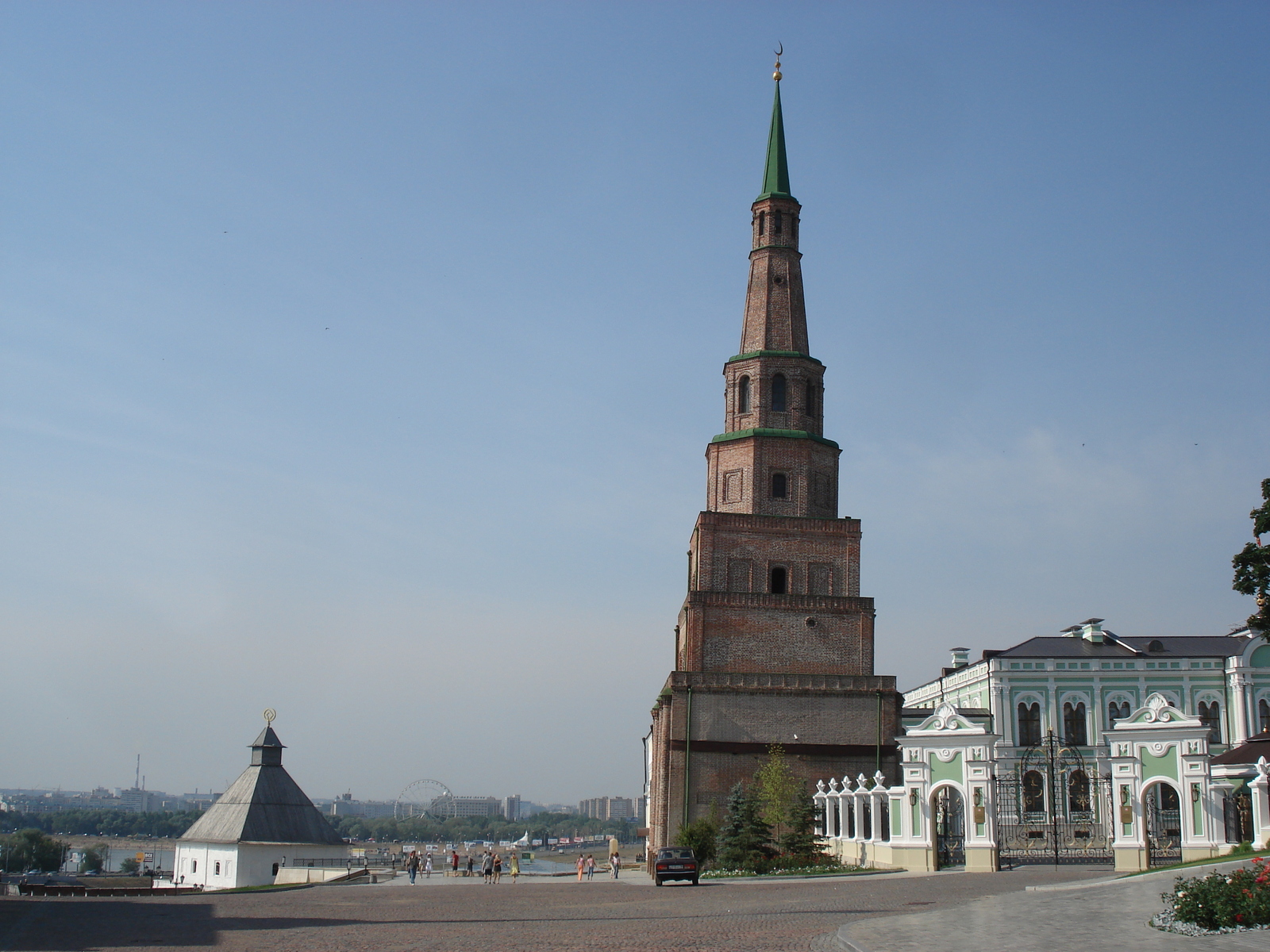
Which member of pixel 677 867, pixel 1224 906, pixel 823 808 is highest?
pixel 1224 906

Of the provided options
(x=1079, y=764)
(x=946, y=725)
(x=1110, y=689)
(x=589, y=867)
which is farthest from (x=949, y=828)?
(x=1110, y=689)

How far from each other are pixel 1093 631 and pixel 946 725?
23.6 meters

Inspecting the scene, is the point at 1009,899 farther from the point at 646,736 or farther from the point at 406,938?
the point at 646,736

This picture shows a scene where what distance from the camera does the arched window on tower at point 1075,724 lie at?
47.5 m

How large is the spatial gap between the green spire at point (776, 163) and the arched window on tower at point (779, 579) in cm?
1486

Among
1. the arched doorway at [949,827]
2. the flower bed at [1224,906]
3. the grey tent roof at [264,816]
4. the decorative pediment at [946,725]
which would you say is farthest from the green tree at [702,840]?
the grey tent roof at [264,816]

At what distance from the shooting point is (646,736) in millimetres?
60562

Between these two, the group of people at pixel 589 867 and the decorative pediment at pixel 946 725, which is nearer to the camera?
the decorative pediment at pixel 946 725

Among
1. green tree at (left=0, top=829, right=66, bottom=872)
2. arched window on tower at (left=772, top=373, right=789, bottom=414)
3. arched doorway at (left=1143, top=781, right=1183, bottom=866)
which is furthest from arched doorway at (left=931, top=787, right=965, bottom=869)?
green tree at (left=0, top=829, right=66, bottom=872)

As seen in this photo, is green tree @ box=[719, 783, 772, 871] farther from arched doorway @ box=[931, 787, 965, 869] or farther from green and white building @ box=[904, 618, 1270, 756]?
green and white building @ box=[904, 618, 1270, 756]

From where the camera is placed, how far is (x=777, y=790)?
123 ft

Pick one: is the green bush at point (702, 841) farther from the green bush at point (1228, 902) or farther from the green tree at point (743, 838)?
the green bush at point (1228, 902)

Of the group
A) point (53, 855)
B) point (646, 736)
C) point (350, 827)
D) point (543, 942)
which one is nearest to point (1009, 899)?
point (543, 942)

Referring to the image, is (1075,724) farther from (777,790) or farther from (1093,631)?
(777,790)
